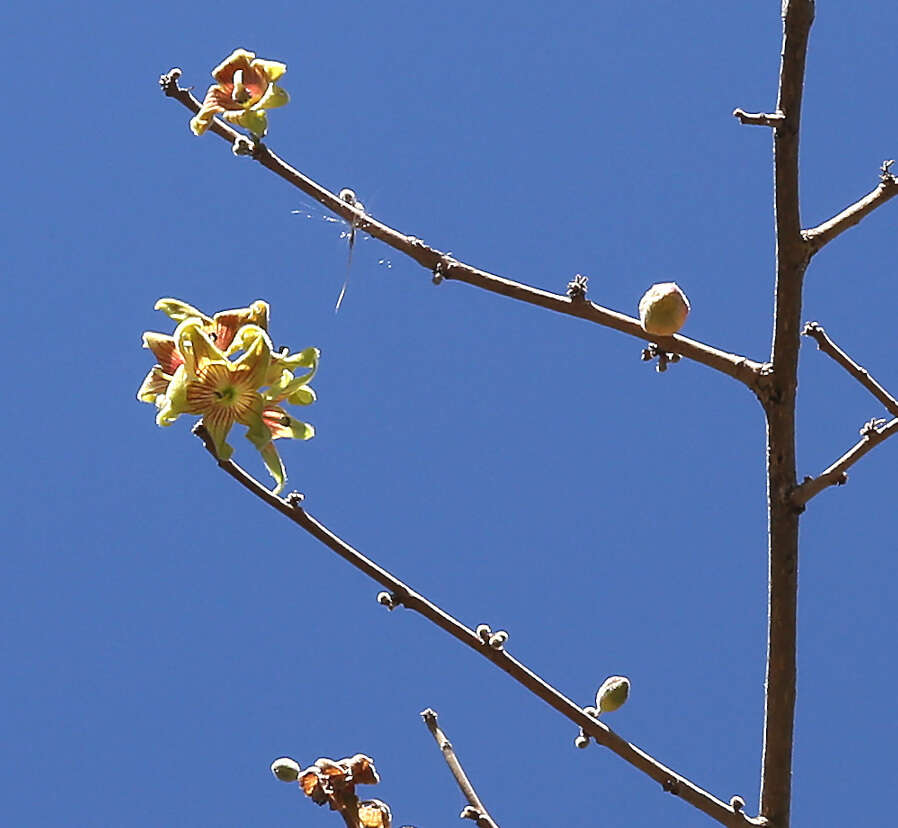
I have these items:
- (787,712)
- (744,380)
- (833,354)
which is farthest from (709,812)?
(833,354)

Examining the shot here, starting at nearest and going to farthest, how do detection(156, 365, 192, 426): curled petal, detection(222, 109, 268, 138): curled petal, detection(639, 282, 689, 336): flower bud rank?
detection(156, 365, 192, 426): curled petal, detection(639, 282, 689, 336): flower bud, detection(222, 109, 268, 138): curled petal

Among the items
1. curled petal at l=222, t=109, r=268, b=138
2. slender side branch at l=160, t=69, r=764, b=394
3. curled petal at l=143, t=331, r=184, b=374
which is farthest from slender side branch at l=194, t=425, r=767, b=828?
curled petal at l=222, t=109, r=268, b=138

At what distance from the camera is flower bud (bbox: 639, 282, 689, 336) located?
127cm

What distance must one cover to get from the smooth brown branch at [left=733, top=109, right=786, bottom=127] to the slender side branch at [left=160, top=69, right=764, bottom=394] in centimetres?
24

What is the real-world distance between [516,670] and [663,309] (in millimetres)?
412

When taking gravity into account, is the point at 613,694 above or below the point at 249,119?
below

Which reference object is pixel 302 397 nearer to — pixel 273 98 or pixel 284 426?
pixel 284 426

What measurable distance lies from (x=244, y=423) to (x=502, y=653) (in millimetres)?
351

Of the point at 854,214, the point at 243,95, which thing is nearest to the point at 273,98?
the point at 243,95

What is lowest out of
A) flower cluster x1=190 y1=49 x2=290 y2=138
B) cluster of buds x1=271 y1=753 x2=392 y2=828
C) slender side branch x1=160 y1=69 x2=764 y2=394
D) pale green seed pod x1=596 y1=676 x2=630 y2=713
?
cluster of buds x1=271 y1=753 x2=392 y2=828

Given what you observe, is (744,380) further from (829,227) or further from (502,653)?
(502,653)

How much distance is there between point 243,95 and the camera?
4.75 ft

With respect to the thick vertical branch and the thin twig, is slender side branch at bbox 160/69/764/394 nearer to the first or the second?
the thick vertical branch

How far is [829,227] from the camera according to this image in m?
1.28
